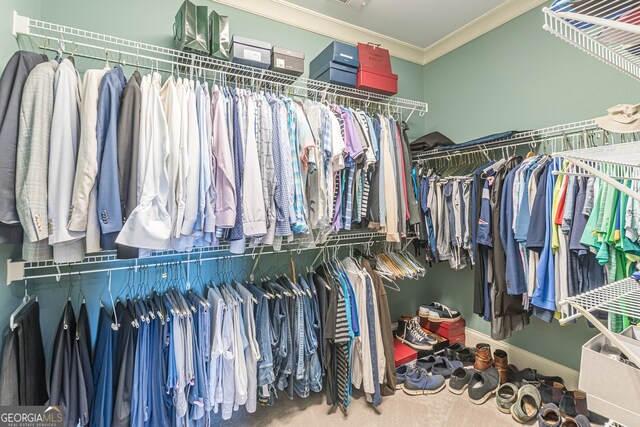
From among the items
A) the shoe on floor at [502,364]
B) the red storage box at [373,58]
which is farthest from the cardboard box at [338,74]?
the shoe on floor at [502,364]

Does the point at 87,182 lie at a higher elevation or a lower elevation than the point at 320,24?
lower

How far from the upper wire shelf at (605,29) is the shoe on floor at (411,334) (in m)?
2.08

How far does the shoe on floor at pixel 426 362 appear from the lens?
2.25 m

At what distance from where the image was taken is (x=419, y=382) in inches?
80.8

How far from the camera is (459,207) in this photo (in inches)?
87.0

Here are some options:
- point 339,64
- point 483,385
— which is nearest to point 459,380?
point 483,385

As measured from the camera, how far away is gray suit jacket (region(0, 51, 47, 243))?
1116 millimetres

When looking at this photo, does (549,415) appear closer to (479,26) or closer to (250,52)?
(250,52)

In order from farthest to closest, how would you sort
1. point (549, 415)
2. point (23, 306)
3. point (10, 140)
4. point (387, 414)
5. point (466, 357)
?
point (466, 357), point (387, 414), point (549, 415), point (23, 306), point (10, 140)

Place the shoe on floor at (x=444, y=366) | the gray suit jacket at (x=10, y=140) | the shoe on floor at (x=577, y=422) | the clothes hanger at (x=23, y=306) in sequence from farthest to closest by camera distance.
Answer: the shoe on floor at (x=444, y=366) < the shoe on floor at (x=577, y=422) < the clothes hanger at (x=23, y=306) < the gray suit jacket at (x=10, y=140)

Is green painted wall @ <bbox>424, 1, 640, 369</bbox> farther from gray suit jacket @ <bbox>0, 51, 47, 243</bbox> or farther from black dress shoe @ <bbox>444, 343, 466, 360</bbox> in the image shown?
gray suit jacket @ <bbox>0, 51, 47, 243</bbox>

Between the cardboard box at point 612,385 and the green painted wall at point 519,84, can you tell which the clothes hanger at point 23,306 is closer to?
the cardboard box at point 612,385

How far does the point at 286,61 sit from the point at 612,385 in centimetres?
192

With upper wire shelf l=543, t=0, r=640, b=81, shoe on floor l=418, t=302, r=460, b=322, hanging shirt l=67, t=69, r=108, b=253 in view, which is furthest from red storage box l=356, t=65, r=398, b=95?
shoe on floor l=418, t=302, r=460, b=322
